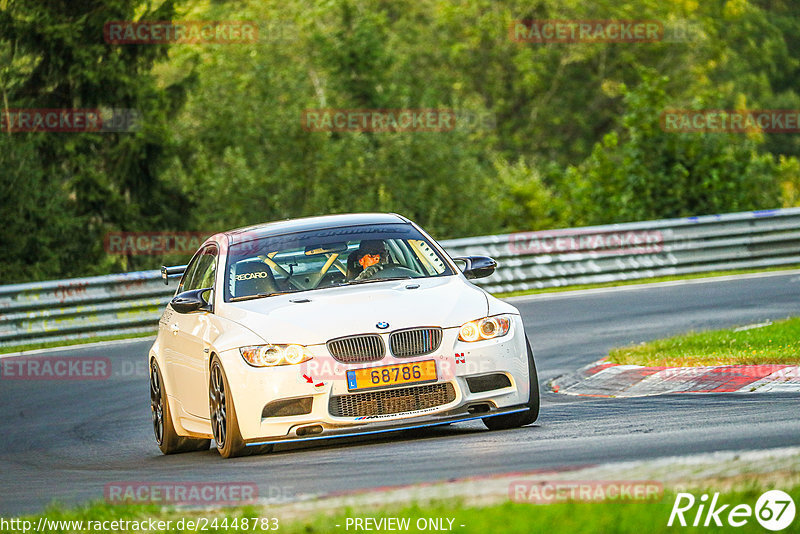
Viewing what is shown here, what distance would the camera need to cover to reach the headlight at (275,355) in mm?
8953

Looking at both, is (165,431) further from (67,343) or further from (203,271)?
(67,343)

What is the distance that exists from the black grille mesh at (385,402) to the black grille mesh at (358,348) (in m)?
0.22

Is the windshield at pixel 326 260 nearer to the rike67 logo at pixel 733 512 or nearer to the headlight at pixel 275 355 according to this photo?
the headlight at pixel 275 355

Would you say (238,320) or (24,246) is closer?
(238,320)

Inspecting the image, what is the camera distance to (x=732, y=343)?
44.0ft

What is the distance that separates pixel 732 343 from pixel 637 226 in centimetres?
1040

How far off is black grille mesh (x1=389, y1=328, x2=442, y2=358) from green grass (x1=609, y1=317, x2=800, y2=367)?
3.85m

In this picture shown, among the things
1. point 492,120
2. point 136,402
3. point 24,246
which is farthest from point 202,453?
point 492,120

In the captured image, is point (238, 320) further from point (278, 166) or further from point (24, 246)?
point (278, 166)

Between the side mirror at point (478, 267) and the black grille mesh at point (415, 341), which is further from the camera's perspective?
the side mirror at point (478, 267)

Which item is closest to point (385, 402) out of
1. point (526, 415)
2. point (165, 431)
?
point (526, 415)

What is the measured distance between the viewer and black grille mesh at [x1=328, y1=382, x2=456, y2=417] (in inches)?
352

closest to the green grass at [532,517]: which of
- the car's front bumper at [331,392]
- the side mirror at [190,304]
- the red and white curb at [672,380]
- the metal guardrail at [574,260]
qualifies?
the car's front bumper at [331,392]

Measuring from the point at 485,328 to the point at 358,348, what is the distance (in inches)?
33.8
